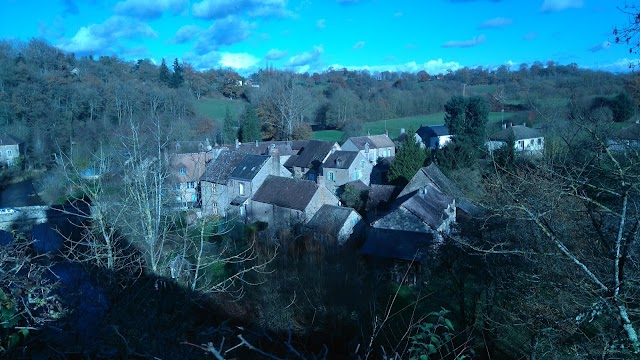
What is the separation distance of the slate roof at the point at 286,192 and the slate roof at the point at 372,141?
15758 millimetres

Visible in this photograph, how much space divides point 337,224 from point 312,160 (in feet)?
49.3

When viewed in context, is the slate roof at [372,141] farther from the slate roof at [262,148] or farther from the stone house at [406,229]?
the stone house at [406,229]

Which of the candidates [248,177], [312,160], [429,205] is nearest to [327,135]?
[312,160]

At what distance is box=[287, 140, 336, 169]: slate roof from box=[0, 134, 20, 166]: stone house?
21.6 m

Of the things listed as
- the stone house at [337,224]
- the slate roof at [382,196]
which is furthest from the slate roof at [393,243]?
the slate roof at [382,196]

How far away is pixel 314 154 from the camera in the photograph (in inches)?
1357

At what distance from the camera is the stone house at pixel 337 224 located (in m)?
19.1

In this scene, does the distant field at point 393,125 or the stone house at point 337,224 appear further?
the distant field at point 393,125

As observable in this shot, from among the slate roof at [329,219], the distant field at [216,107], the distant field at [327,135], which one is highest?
the distant field at [216,107]

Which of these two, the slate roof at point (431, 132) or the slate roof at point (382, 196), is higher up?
the slate roof at point (431, 132)

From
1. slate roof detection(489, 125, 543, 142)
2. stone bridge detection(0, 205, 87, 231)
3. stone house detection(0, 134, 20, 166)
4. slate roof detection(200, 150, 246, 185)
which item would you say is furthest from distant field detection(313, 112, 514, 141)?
stone bridge detection(0, 205, 87, 231)

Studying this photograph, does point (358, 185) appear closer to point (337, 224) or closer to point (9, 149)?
point (337, 224)

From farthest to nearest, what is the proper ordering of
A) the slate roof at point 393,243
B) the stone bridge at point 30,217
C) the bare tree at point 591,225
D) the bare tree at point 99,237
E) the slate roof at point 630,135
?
the stone bridge at point 30,217 < the slate roof at point 393,243 < the bare tree at point 99,237 < the slate roof at point 630,135 < the bare tree at point 591,225

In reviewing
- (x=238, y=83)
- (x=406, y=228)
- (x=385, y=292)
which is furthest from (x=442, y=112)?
(x=385, y=292)
